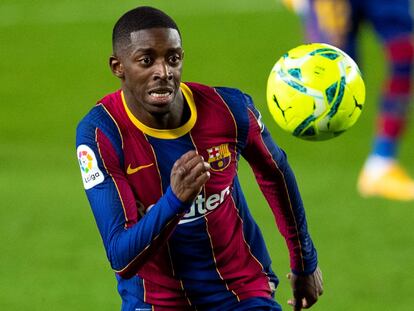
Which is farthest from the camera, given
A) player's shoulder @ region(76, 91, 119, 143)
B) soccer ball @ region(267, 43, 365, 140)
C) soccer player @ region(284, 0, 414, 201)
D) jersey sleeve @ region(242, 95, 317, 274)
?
soccer player @ region(284, 0, 414, 201)

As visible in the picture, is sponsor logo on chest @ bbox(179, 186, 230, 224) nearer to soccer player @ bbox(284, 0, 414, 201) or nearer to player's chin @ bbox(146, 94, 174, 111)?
player's chin @ bbox(146, 94, 174, 111)

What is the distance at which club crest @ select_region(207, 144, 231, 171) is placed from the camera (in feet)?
15.9

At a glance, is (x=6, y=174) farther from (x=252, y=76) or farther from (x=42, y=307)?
(x=252, y=76)

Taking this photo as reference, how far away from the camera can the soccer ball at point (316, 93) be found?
202 inches

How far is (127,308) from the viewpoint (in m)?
5.03

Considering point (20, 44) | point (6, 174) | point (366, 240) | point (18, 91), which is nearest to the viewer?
point (366, 240)

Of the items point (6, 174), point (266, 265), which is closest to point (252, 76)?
point (6, 174)

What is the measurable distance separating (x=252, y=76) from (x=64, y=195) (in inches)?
205

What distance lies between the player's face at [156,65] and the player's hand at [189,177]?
0.41 m

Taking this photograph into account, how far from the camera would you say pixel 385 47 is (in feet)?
32.3

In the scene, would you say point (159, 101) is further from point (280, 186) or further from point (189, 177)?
point (280, 186)

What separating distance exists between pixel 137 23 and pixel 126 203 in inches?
28.3

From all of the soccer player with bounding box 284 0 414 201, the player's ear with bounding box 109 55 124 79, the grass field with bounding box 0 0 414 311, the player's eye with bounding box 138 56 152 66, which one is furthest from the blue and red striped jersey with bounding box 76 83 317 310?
the soccer player with bounding box 284 0 414 201

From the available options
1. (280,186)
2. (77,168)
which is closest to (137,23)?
(280,186)
